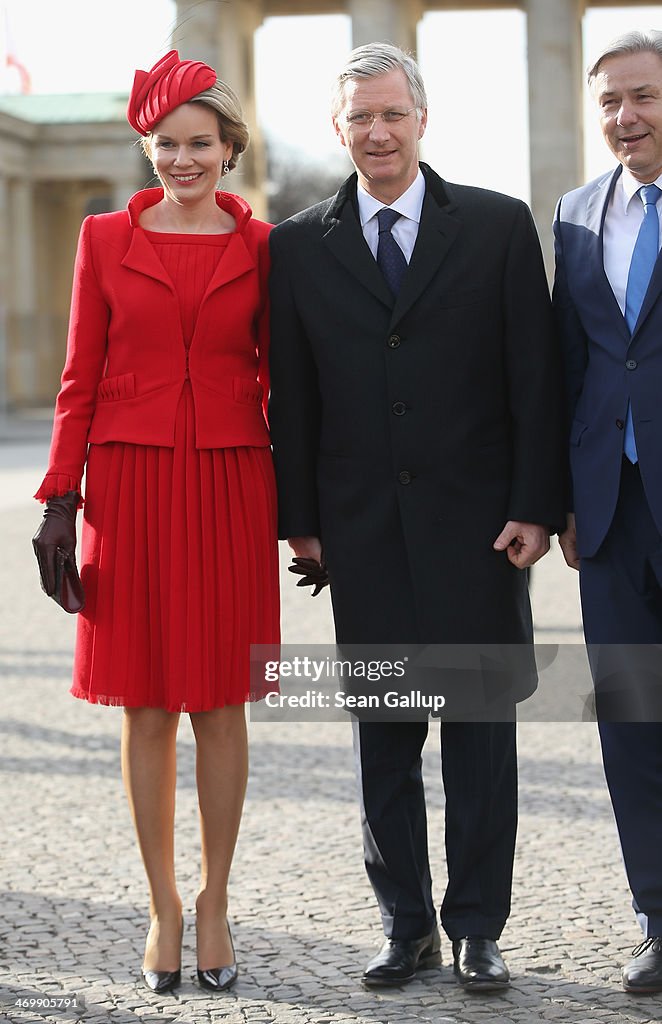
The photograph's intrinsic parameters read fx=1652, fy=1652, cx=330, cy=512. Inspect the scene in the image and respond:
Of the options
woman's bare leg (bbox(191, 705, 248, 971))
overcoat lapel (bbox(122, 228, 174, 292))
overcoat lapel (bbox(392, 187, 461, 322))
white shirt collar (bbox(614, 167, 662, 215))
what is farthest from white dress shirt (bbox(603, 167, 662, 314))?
woman's bare leg (bbox(191, 705, 248, 971))

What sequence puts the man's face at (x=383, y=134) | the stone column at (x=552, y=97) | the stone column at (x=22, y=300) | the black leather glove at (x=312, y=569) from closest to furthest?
the man's face at (x=383, y=134) → the black leather glove at (x=312, y=569) → the stone column at (x=552, y=97) → the stone column at (x=22, y=300)

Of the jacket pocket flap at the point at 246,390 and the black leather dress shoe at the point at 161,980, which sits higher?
the jacket pocket flap at the point at 246,390

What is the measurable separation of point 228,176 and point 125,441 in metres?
0.96

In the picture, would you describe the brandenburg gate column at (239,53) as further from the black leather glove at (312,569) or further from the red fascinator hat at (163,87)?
the black leather glove at (312,569)

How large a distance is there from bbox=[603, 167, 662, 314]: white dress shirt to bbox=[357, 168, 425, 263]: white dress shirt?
21.3 inches

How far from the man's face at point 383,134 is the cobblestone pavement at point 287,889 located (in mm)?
2308

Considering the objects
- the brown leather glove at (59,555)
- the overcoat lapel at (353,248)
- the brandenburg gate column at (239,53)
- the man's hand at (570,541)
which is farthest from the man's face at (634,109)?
the brandenburg gate column at (239,53)

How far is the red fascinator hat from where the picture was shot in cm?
464

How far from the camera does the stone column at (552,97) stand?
30.6 m

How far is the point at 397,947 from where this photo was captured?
4.85m

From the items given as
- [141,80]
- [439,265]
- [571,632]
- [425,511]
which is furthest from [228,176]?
[571,632]

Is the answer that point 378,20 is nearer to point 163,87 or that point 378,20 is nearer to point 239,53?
point 239,53

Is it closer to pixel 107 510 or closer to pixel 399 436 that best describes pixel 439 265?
pixel 399 436

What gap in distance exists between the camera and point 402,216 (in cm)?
473
